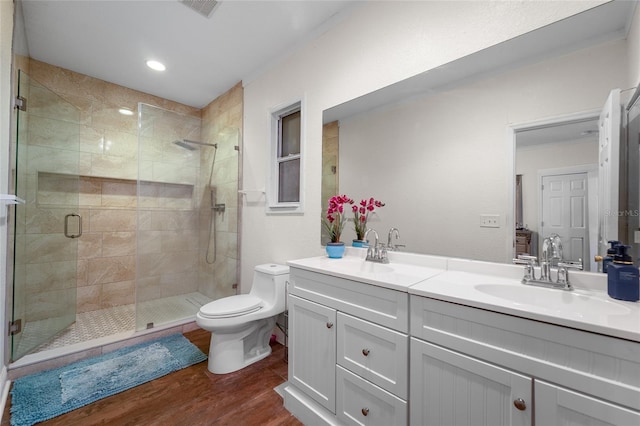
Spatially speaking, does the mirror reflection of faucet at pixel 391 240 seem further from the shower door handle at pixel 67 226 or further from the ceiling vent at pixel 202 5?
the shower door handle at pixel 67 226

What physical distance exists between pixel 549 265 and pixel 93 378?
2748mm

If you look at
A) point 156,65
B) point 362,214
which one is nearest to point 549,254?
point 362,214

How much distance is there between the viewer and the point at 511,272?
1223mm

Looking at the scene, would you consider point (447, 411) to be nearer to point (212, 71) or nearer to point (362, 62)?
point (362, 62)

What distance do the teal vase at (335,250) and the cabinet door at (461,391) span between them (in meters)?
0.85

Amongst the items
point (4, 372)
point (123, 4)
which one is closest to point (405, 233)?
point (123, 4)

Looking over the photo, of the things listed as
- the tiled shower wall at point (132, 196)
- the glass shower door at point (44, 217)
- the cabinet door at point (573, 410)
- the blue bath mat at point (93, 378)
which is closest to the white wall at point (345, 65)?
the tiled shower wall at point (132, 196)

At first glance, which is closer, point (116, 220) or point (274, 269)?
point (274, 269)

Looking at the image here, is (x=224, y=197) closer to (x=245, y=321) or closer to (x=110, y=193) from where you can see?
(x=110, y=193)

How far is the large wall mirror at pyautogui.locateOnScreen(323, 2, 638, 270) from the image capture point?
3.48 feet

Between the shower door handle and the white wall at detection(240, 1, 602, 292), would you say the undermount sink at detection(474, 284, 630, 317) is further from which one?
the shower door handle

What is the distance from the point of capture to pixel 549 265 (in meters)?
1.11

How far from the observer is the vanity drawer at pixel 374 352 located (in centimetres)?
108

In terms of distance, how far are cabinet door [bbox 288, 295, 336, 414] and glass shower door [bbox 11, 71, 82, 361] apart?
2056 mm
